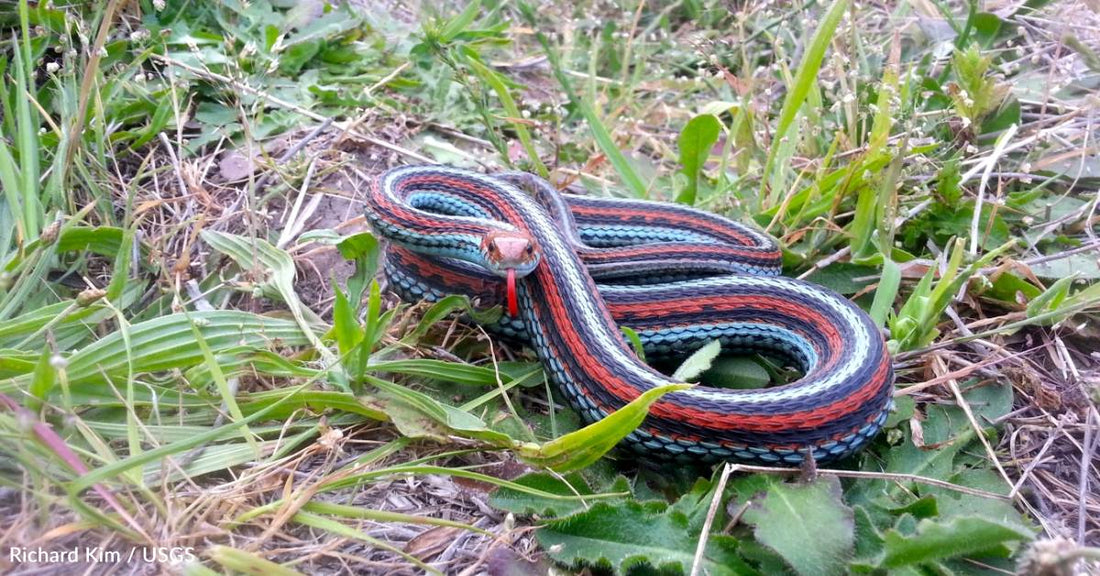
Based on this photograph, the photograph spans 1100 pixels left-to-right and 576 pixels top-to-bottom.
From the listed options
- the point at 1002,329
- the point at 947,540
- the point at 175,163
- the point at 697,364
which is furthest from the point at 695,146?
A: the point at 175,163

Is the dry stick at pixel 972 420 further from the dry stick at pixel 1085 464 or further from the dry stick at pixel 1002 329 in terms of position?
the dry stick at pixel 1085 464

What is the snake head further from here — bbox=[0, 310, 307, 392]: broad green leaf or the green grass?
bbox=[0, 310, 307, 392]: broad green leaf

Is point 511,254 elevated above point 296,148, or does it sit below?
above

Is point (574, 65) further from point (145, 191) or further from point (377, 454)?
point (377, 454)

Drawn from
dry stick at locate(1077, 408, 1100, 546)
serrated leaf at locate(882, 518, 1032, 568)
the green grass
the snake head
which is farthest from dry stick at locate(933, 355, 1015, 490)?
the snake head

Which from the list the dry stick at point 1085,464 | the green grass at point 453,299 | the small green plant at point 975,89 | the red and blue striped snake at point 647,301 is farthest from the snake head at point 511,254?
the small green plant at point 975,89

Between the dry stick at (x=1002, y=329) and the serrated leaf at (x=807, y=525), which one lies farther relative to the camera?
the dry stick at (x=1002, y=329)

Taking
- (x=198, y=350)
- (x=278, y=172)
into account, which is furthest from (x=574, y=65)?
(x=198, y=350)

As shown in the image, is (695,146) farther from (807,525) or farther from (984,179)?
(807,525)
